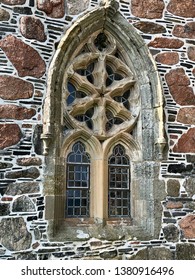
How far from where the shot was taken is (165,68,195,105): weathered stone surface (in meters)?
5.91

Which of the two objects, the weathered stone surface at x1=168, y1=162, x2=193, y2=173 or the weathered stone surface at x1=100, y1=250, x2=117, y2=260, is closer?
the weathered stone surface at x1=100, y1=250, x2=117, y2=260

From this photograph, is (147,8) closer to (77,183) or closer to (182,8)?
(182,8)

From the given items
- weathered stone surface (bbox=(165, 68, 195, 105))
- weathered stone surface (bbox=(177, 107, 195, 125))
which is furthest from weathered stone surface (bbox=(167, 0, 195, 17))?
weathered stone surface (bbox=(177, 107, 195, 125))

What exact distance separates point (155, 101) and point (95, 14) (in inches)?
62.4

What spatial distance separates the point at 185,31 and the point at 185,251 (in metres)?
3.42

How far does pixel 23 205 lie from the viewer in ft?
16.2

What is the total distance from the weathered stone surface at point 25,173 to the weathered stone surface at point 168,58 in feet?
8.45

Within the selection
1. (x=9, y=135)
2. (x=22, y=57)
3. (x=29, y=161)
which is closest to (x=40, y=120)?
(x=9, y=135)

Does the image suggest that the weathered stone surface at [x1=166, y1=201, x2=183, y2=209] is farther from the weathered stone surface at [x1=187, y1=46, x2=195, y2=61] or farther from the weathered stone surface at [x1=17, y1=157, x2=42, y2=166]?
the weathered stone surface at [x1=187, y1=46, x2=195, y2=61]

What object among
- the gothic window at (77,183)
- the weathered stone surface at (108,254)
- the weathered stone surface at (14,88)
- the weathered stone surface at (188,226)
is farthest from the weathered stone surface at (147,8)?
the weathered stone surface at (108,254)

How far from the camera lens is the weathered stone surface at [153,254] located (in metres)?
5.31

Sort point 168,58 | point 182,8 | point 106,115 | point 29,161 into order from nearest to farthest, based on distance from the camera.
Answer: point 29,161 < point 106,115 < point 168,58 < point 182,8

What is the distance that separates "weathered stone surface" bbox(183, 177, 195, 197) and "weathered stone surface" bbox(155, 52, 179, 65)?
6.01 feet

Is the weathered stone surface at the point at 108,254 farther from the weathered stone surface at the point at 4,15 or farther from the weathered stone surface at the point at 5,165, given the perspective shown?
the weathered stone surface at the point at 4,15
